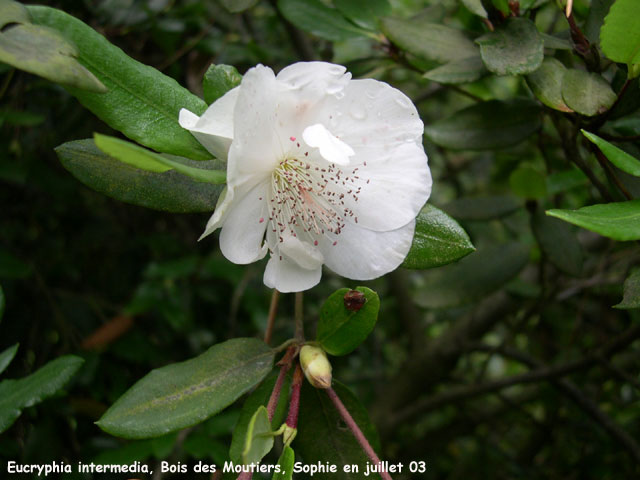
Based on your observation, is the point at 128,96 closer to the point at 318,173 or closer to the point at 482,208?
the point at 318,173

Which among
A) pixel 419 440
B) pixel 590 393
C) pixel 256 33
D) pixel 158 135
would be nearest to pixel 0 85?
pixel 256 33

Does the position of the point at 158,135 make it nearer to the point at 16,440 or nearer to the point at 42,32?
the point at 42,32

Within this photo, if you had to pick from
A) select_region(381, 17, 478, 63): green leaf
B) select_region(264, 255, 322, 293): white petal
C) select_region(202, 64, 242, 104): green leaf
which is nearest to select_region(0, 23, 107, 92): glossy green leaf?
select_region(202, 64, 242, 104): green leaf

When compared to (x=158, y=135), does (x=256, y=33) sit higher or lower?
lower

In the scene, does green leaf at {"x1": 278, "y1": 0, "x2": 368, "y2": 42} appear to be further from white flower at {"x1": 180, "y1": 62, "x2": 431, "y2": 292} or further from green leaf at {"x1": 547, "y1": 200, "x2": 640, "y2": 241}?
green leaf at {"x1": 547, "y1": 200, "x2": 640, "y2": 241}

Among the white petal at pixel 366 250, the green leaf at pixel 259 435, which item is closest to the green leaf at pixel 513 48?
the white petal at pixel 366 250
